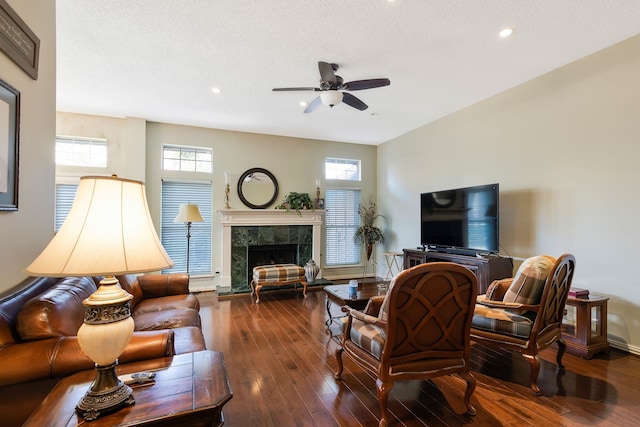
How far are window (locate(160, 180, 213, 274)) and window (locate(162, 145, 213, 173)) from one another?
0.87 feet

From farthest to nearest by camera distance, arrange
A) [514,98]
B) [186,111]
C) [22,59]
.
→ [186,111]
[514,98]
[22,59]

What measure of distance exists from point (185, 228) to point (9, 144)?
157 inches

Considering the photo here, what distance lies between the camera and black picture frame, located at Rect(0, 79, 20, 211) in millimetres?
1596

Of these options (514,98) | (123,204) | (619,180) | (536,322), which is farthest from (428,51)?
(123,204)

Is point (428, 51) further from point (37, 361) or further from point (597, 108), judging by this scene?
point (37, 361)

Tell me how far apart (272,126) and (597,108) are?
4506 mm

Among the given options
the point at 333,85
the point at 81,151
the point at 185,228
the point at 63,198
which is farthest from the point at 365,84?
the point at 63,198

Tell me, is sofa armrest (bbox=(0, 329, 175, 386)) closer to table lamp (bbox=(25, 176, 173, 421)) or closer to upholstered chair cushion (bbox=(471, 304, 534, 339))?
table lamp (bbox=(25, 176, 173, 421))

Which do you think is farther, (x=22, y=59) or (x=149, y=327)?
(x=149, y=327)

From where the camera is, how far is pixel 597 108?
122 inches

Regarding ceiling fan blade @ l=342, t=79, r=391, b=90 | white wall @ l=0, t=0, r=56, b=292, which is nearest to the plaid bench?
white wall @ l=0, t=0, r=56, b=292

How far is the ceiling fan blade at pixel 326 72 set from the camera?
2.84 meters

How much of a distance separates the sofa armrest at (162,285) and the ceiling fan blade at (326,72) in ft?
8.82

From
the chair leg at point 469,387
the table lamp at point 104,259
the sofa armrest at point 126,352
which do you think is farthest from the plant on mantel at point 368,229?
the table lamp at point 104,259
